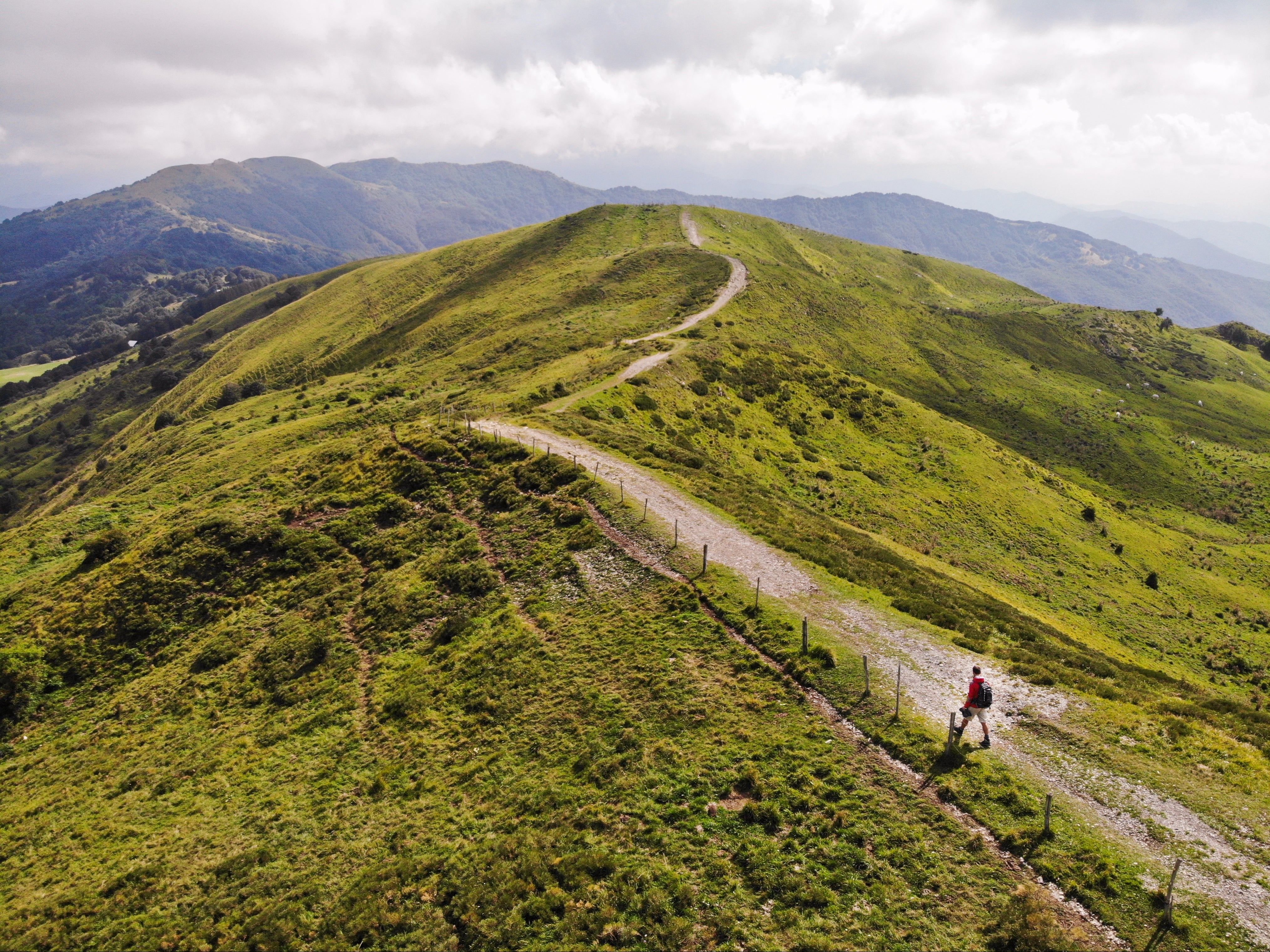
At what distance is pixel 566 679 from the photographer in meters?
22.8

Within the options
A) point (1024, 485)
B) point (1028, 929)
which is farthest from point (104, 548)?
point (1024, 485)

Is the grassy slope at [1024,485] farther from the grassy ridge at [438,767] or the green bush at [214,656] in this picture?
the green bush at [214,656]

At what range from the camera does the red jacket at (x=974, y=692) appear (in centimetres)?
Answer: 1722

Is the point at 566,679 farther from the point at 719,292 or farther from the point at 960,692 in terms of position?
the point at 719,292

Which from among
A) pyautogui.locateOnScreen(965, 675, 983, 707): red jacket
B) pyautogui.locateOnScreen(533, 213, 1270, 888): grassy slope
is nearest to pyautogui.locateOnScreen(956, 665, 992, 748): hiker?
pyautogui.locateOnScreen(965, 675, 983, 707): red jacket

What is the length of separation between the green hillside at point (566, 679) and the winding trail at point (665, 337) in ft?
6.78

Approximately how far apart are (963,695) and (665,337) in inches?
2482

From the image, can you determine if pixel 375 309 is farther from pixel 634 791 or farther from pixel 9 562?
pixel 634 791

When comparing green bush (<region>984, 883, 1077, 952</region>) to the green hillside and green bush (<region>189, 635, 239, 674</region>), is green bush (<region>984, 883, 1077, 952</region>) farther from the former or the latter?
green bush (<region>189, 635, 239, 674</region>)

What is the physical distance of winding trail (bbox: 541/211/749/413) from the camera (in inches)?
2168

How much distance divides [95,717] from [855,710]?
36254mm

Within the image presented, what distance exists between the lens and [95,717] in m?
28.5

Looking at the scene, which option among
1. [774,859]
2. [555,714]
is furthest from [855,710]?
[555,714]

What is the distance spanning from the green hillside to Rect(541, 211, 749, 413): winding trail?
2.07 metres
